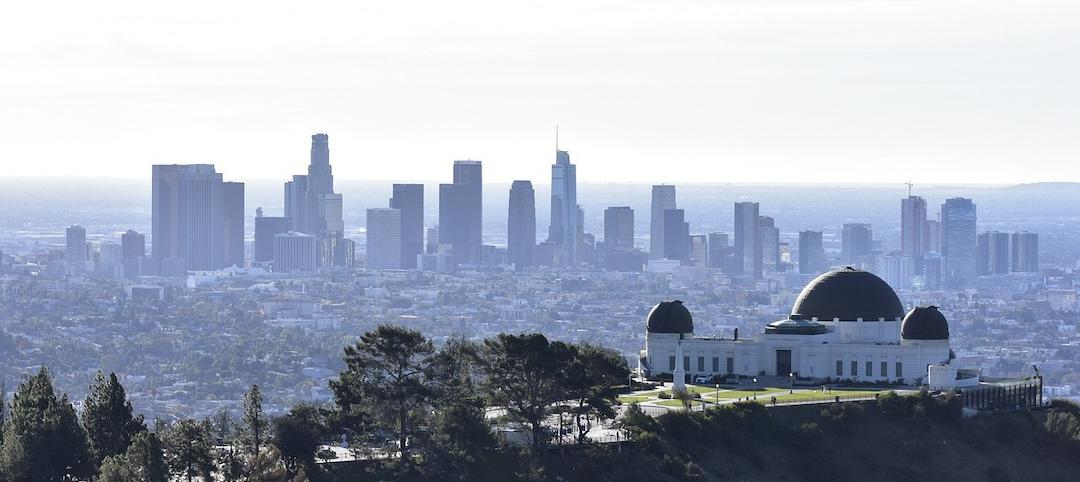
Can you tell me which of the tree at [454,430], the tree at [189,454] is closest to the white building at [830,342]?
the tree at [454,430]

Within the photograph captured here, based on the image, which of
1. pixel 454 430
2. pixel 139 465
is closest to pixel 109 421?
pixel 139 465

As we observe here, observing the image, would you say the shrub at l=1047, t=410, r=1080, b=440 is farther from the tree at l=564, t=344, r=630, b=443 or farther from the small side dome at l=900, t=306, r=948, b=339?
the tree at l=564, t=344, r=630, b=443

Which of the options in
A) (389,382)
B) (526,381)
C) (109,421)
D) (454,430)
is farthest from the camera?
(526,381)

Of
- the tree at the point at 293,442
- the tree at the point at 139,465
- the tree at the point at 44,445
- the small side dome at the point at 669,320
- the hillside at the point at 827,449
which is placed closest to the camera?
the tree at the point at 139,465

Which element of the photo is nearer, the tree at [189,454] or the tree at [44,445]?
the tree at [44,445]

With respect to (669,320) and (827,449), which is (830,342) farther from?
(827,449)

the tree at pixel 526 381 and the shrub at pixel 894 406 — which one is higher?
the tree at pixel 526 381

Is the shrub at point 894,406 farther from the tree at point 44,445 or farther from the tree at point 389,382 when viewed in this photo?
the tree at point 44,445
